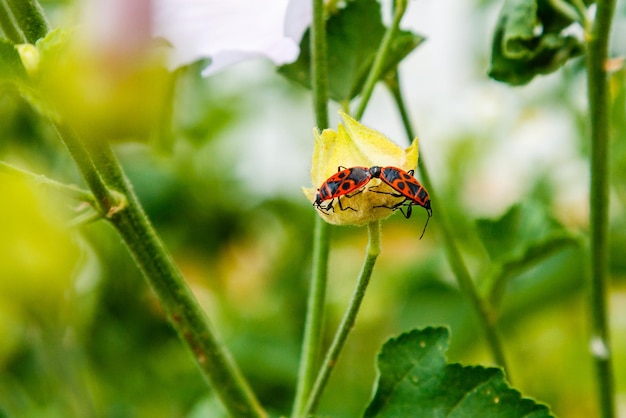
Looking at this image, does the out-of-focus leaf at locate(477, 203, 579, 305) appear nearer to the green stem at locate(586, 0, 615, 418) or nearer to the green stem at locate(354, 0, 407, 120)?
the green stem at locate(586, 0, 615, 418)

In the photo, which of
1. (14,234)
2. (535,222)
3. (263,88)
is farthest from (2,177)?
(263,88)

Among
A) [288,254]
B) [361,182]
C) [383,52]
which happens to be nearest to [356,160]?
[361,182]

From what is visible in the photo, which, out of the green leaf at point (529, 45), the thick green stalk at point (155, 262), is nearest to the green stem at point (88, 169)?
the thick green stalk at point (155, 262)

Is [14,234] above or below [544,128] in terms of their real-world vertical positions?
above

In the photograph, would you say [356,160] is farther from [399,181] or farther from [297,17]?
[297,17]

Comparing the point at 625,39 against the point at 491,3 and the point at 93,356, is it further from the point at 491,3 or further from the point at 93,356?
the point at 93,356

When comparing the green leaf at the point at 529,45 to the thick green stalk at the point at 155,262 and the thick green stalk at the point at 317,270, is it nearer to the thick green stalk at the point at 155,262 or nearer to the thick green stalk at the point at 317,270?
the thick green stalk at the point at 317,270
